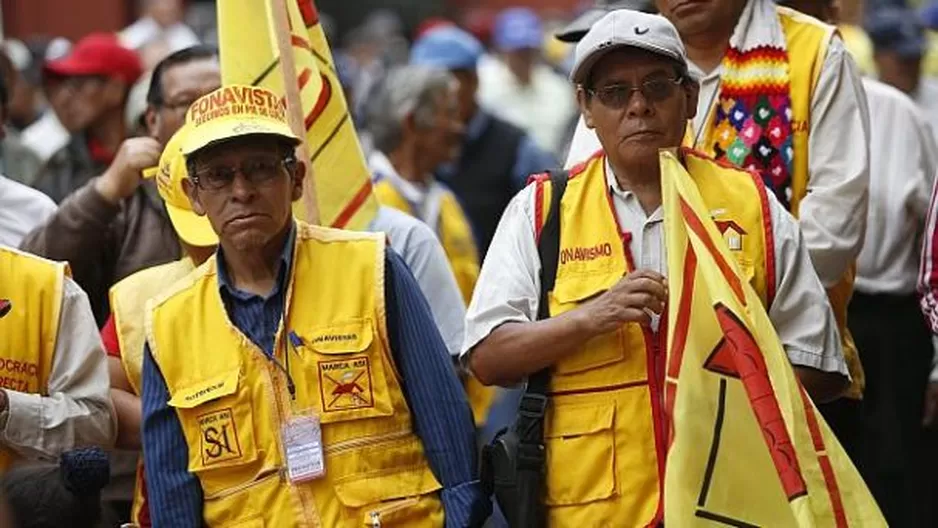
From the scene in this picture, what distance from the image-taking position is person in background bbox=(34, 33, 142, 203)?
37.3 ft

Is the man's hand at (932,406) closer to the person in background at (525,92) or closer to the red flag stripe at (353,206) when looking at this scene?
the red flag stripe at (353,206)

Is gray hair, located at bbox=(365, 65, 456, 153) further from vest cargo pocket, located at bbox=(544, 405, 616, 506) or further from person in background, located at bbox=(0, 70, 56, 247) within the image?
vest cargo pocket, located at bbox=(544, 405, 616, 506)

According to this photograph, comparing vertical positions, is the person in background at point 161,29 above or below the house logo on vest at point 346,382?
above

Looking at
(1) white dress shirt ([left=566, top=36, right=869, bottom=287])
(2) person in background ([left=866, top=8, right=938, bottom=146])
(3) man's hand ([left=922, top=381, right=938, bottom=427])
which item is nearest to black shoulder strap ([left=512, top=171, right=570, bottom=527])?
Result: (1) white dress shirt ([left=566, top=36, right=869, bottom=287])

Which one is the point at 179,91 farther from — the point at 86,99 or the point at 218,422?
the point at 86,99

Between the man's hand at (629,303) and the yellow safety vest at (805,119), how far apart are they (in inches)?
54.4

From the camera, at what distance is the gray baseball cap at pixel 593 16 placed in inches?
353

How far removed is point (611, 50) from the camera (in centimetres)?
669

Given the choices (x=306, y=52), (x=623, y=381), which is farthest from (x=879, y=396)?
(x=623, y=381)

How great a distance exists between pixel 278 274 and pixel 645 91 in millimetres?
1168

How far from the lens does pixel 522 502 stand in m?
6.59

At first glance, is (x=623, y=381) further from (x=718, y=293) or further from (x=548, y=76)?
(x=548, y=76)

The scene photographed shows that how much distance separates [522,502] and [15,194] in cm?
302

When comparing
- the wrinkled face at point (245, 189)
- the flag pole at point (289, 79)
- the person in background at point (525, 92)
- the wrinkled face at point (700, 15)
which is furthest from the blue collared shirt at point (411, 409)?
the person in background at point (525, 92)
